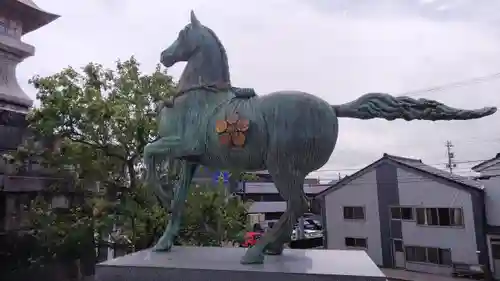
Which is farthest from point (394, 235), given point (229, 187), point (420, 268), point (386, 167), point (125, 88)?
point (125, 88)

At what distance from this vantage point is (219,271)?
9.70 ft

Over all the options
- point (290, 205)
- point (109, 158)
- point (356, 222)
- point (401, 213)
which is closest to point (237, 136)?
point (290, 205)

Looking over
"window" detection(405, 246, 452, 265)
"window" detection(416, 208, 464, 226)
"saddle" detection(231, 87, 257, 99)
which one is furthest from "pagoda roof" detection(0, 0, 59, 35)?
"window" detection(405, 246, 452, 265)

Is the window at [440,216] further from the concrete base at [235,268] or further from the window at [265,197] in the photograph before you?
the window at [265,197]

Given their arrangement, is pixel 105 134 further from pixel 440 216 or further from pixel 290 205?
pixel 440 216

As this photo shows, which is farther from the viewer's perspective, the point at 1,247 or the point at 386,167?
the point at 386,167

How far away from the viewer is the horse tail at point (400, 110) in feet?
9.82

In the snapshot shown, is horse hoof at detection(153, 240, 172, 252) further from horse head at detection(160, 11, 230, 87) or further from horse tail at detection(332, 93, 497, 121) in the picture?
horse tail at detection(332, 93, 497, 121)

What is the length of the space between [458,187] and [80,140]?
13431 mm

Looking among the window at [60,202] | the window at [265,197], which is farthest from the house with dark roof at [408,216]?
the window at [265,197]

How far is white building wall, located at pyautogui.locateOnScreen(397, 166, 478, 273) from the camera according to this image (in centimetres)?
1463

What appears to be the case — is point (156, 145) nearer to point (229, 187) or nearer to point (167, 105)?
point (167, 105)

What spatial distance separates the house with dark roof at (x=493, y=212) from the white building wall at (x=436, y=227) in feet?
1.84

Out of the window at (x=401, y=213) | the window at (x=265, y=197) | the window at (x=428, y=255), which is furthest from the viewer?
the window at (x=265, y=197)
